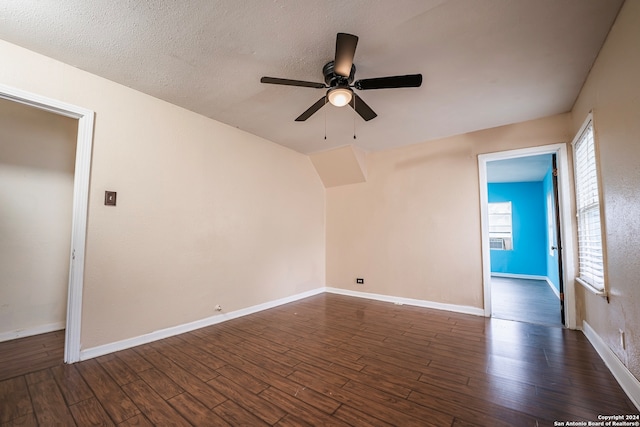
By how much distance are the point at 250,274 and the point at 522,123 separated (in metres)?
4.02

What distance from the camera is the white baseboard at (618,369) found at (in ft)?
5.28

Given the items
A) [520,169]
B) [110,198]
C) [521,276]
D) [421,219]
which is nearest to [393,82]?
[421,219]

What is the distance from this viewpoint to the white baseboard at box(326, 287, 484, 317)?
349 cm

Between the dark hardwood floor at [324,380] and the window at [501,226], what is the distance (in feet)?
14.5

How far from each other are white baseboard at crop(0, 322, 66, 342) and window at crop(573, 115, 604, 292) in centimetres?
543

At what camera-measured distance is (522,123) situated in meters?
3.28

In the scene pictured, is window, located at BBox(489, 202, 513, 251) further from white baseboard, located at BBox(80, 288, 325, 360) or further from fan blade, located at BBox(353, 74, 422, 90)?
fan blade, located at BBox(353, 74, 422, 90)

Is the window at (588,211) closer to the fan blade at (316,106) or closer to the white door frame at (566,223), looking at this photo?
the white door frame at (566,223)

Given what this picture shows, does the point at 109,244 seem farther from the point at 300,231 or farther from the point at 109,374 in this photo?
the point at 300,231

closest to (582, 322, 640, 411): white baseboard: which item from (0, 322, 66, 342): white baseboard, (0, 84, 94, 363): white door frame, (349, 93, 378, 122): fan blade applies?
(349, 93, 378, 122): fan blade

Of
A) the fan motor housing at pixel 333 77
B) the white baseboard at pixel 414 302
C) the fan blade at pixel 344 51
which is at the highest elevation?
the fan motor housing at pixel 333 77

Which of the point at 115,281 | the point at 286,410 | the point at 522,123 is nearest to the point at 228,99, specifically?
the point at 115,281

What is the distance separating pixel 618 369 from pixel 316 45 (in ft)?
10.5

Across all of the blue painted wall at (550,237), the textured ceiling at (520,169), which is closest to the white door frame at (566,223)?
the textured ceiling at (520,169)
